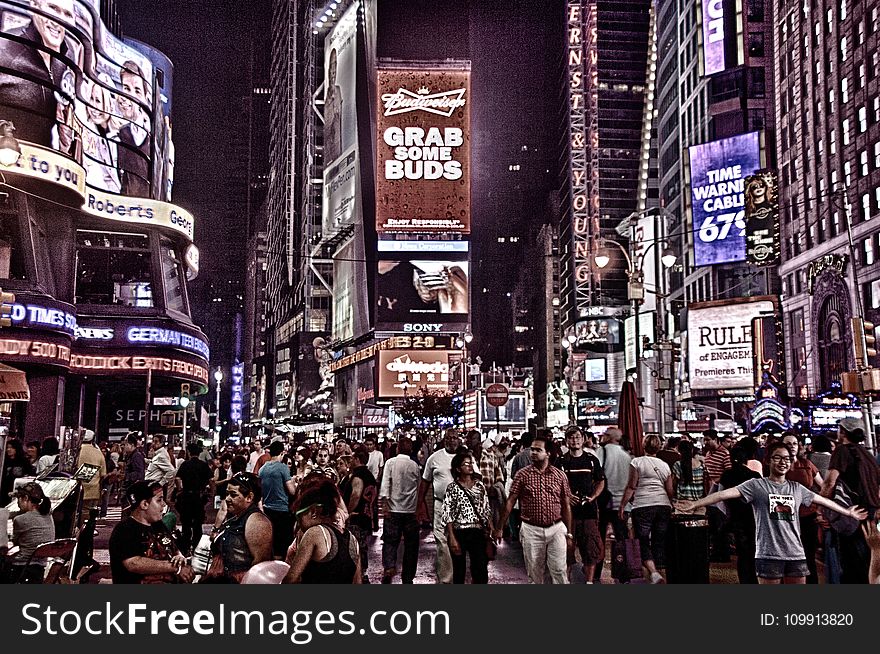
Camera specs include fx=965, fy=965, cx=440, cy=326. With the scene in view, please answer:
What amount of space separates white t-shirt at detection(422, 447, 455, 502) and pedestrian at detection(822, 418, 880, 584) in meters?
4.73

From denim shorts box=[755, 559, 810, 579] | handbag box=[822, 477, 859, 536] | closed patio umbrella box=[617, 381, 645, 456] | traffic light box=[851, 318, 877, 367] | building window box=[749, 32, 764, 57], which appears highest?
building window box=[749, 32, 764, 57]

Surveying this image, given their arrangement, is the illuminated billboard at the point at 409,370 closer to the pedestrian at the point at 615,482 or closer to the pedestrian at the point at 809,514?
the pedestrian at the point at 809,514

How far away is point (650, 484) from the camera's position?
41.7 ft

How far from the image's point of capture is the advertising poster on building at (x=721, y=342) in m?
40.9

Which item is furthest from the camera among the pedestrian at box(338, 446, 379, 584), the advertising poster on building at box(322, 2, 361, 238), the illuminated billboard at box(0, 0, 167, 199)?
the advertising poster on building at box(322, 2, 361, 238)

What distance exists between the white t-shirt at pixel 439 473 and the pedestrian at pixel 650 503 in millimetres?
2374

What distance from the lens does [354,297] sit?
10400cm

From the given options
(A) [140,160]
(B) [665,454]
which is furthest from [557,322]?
(B) [665,454]

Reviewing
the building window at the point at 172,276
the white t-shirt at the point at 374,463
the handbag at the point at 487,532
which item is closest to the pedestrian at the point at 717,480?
the handbag at the point at 487,532

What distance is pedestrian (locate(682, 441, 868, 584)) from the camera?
9.23 metres

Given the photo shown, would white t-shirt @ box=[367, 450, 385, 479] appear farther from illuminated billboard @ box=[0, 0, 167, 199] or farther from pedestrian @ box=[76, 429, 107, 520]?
illuminated billboard @ box=[0, 0, 167, 199]

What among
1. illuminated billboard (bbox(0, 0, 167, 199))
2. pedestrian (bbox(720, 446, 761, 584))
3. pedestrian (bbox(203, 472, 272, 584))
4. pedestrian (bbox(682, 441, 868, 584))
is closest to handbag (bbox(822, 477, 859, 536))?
pedestrian (bbox(720, 446, 761, 584))

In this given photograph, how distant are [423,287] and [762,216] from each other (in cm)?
4408

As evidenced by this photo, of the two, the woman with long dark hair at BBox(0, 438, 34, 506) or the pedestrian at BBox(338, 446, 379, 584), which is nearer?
the pedestrian at BBox(338, 446, 379, 584)
